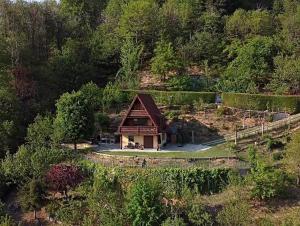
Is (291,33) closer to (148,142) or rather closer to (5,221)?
(148,142)

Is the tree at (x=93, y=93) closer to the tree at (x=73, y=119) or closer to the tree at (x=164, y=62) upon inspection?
the tree at (x=73, y=119)

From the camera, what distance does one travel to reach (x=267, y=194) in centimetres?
4009

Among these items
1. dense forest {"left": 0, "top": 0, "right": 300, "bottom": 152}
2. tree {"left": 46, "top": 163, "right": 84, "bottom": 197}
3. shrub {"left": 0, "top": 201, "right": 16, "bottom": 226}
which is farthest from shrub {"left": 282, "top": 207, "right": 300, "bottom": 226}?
shrub {"left": 0, "top": 201, "right": 16, "bottom": 226}

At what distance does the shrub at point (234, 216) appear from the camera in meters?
36.7

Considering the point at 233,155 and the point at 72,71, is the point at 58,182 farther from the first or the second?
the point at 72,71

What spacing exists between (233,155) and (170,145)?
681cm

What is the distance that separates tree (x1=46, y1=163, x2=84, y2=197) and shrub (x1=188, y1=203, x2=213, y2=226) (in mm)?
9518

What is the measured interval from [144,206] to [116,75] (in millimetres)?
27286

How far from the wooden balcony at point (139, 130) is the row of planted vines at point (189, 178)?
5655mm

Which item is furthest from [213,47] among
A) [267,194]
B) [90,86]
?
[267,194]

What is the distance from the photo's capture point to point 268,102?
5300cm

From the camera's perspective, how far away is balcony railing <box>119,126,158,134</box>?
4731cm

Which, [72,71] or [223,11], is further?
[223,11]

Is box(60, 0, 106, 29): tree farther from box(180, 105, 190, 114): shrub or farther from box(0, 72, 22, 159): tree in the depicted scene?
box(180, 105, 190, 114): shrub
